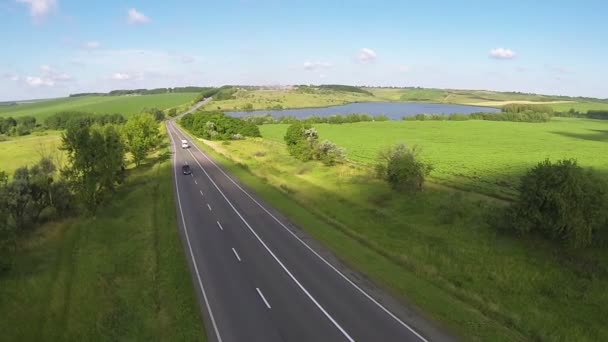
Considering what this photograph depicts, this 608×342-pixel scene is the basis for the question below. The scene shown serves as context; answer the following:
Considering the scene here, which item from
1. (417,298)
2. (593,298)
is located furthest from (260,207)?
(593,298)

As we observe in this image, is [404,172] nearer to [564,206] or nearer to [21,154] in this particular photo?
[564,206]

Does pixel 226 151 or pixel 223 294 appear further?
pixel 226 151

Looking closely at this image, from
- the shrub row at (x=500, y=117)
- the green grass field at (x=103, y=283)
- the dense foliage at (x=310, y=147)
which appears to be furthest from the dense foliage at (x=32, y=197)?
the shrub row at (x=500, y=117)

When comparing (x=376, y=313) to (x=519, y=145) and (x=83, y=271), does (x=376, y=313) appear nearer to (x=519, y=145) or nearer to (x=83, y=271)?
(x=83, y=271)

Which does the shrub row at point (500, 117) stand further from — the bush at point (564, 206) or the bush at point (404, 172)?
the bush at point (564, 206)

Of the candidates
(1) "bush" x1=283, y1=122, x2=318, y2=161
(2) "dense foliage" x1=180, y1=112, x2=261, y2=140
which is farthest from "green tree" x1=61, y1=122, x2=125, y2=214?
(2) "dense foliage" x1=180, y1=112, x2=261, y2=140

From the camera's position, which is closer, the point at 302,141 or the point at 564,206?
the point at 564,206

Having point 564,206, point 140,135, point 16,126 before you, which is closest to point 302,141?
point 140,135
